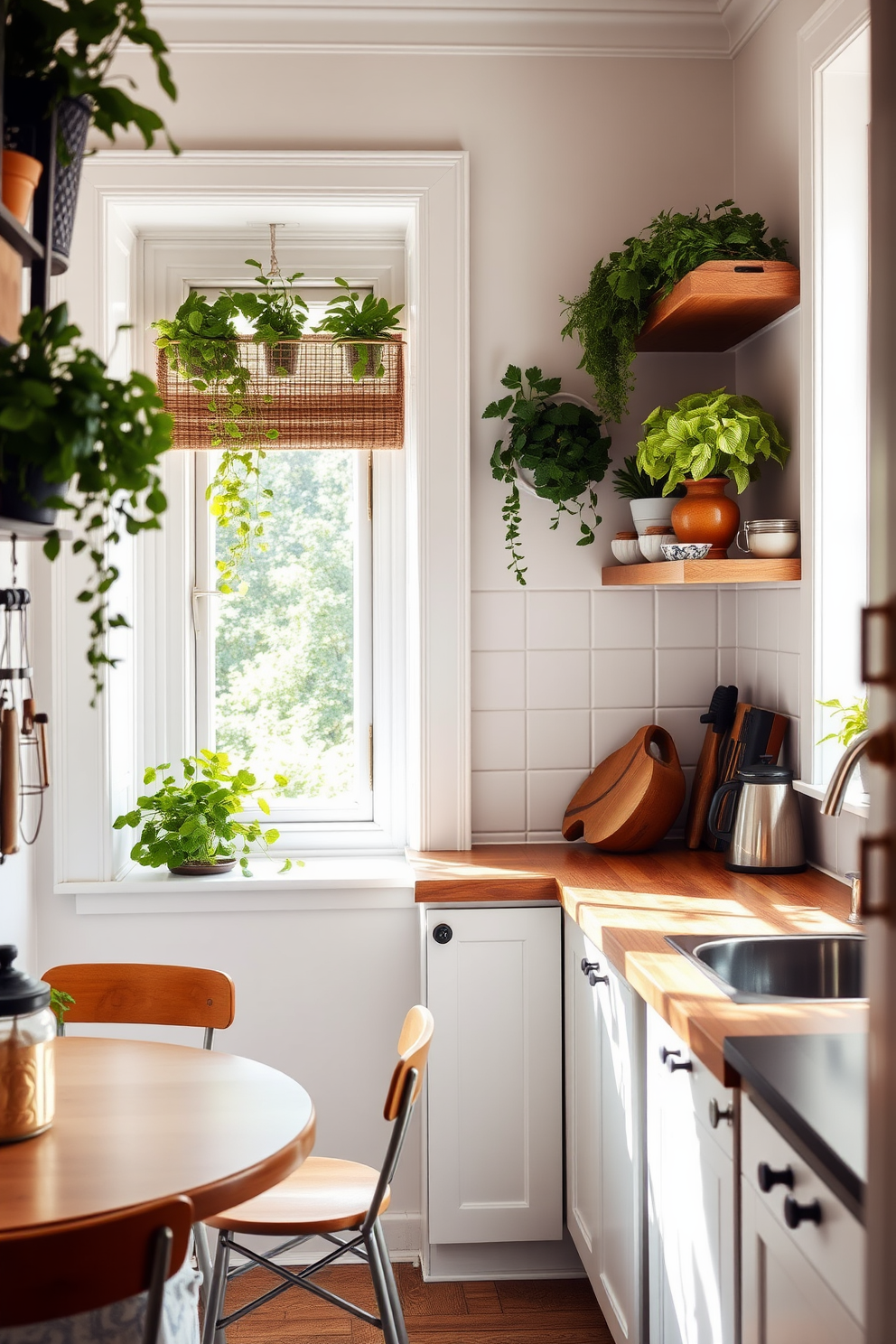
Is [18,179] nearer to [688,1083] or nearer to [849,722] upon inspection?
[688,1083]

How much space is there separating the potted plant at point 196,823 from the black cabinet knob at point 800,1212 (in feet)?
5.74

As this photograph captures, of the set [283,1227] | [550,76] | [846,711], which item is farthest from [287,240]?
[283,1227]

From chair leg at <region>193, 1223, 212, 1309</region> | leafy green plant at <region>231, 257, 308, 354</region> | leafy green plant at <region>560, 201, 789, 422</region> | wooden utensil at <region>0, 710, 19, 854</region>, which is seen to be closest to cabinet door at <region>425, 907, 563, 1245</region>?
chair leg at <region>193, 1223, 212, 1309</region>

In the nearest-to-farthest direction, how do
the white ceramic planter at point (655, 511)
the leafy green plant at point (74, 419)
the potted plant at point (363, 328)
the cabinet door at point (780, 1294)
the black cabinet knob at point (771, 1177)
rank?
the leafy green plant at point (74, 419)
the cabinet door at point (780, 1294)
the black cabinet knob at point (771, 1177)
the white ceramic planter at point (655, 511)
the potted plant at point (363, 328)

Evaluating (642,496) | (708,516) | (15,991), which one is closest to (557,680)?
(642,496)

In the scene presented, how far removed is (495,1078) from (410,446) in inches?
61.5

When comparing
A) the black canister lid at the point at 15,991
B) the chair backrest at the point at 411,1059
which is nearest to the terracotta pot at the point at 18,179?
the black canister lid at the point at 15,991

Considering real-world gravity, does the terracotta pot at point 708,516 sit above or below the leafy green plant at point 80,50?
below

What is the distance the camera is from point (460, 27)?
113 inches

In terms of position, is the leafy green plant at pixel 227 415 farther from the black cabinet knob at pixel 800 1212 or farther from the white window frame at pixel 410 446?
the black cabinet knob at pixel 800 1212

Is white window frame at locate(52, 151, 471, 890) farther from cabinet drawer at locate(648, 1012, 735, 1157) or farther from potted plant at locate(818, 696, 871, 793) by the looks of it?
cabinet drawer at locate(648, 1012, 735, 1157)

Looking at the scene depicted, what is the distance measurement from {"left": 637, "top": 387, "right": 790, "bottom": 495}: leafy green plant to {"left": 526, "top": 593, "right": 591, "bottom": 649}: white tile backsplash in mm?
438

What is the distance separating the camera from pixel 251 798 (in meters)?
3.17

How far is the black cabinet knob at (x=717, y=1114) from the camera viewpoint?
1.54m
